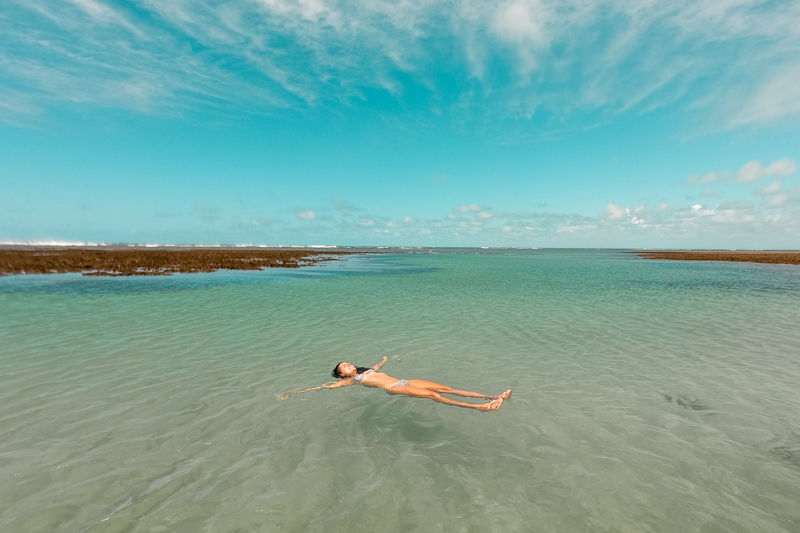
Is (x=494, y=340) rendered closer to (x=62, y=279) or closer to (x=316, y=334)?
(x=316, y=334)

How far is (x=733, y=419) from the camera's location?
8117mm

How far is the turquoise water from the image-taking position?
531 centimetres

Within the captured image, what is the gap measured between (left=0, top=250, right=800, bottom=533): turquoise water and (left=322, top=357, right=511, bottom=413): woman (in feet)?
0.99

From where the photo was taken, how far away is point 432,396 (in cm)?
909

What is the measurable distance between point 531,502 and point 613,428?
355 cm

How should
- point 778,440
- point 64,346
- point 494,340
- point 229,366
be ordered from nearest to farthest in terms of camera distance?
point 778,440
point 229,366
point 64,346
point 494,340

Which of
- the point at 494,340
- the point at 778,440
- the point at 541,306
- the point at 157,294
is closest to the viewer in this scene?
the point at 778,440

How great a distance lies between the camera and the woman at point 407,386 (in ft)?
28.9

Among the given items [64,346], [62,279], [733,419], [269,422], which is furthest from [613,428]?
[62,279]

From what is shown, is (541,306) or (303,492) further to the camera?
(541,306)

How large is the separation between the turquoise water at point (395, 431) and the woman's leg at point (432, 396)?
26cm

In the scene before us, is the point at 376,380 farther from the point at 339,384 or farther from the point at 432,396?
the point at 432,396

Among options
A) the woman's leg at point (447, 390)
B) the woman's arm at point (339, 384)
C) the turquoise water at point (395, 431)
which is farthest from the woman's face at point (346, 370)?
the woman's leg at point (447, 390)

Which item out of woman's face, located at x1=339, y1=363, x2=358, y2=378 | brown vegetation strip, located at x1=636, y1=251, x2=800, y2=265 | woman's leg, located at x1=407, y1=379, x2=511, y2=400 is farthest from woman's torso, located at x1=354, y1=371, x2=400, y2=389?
brown vegetation strip, located at x1=636, y1=251, x2=800, y2=265
